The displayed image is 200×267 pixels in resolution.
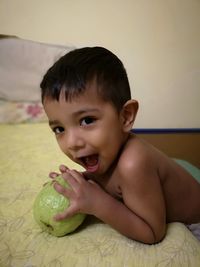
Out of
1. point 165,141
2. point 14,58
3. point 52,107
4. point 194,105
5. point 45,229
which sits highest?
point 52,107

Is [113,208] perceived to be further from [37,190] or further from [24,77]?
[24,77]

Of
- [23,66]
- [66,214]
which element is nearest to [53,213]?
[66,214]

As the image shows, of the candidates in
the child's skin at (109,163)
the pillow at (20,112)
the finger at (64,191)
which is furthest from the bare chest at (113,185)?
the pillow at (20,112)

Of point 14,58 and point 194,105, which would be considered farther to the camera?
point 194,105

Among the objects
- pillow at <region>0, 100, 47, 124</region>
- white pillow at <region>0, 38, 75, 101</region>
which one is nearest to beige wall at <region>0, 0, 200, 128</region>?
white pillow at <region>0, 38, 75, 101</region>

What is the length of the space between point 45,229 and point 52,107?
10.9 inches

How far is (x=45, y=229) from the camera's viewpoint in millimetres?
639

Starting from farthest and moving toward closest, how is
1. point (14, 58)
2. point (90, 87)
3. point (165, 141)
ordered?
point (165, 141) → point (14, 58) → point (90, 87)

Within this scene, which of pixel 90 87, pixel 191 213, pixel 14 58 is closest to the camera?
pixel 90 87

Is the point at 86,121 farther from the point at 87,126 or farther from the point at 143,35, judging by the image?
the point at 143,35

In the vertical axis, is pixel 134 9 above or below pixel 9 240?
above

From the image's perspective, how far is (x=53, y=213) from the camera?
23.7 inches

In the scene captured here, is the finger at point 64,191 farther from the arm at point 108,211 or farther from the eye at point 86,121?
the eye at point 86,121

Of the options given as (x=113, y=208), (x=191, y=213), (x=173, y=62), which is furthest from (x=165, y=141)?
(x=113, y=208)
